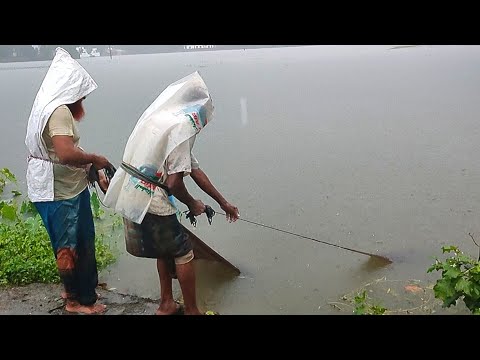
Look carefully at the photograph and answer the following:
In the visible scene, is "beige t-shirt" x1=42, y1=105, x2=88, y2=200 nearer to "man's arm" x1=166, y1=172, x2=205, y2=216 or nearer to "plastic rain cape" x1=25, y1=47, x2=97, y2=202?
"plastic rain cape" x1=25, y1=47, x2=97, y2=202

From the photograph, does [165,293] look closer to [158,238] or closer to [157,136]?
[158,238]

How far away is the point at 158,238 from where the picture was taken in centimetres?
268

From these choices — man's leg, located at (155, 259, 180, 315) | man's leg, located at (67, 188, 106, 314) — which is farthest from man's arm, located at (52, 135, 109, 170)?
man's leg, located at (155, 259, 180, 315)

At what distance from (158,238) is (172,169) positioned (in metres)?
0.42

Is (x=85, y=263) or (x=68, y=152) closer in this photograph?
(x=68, y=152)

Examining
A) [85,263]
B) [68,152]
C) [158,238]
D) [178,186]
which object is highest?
[68,152]

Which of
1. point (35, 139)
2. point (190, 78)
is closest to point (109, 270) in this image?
point (35, 139)

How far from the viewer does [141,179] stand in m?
2.58

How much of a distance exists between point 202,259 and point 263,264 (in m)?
0.75

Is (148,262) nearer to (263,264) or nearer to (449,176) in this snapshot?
(263,264)

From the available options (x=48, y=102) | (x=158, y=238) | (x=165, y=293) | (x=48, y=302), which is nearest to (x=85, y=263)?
(x=48, y=302)

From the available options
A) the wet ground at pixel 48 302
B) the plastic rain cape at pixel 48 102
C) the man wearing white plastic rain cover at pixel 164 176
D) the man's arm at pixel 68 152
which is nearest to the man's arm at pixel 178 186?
the man wearing white plastic rain cover at pixel 164 176

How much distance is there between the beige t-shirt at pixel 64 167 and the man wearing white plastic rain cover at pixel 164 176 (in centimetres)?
26

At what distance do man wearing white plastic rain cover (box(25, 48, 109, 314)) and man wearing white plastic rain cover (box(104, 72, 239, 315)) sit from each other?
0.27m
